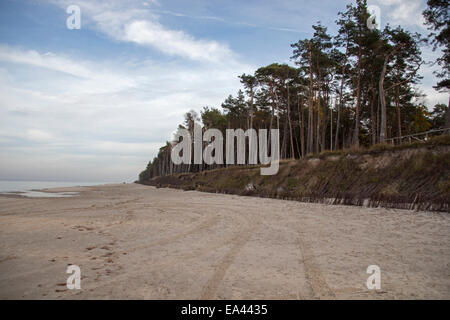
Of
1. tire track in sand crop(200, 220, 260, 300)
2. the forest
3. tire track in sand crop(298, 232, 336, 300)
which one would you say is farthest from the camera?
the forest

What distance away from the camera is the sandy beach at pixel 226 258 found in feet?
11.9

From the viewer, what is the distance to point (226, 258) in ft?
16.8

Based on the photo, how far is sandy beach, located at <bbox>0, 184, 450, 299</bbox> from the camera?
3.62m

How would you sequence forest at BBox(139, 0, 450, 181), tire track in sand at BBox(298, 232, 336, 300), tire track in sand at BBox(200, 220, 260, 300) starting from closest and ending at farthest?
tire track in sand at BBox(298, 232, 336, 300)
tire track in sand at BBox(200, 220, 260, 300)
forest at BBox(139, 0, 450, 181)

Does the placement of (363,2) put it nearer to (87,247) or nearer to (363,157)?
(363,157)

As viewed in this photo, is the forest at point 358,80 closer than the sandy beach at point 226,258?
No

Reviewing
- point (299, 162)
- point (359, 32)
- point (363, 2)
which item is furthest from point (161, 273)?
point (363, 2)

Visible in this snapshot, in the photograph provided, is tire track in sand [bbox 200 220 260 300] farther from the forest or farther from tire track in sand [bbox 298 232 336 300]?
the forest

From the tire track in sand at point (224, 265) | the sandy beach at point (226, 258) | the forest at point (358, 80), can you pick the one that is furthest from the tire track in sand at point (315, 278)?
the forest at point (358, 80)

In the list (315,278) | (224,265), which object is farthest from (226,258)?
(315,278)

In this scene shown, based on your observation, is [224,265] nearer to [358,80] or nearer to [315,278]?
[315,278]

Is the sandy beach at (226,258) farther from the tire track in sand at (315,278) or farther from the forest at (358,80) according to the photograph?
the forest at (358,80)

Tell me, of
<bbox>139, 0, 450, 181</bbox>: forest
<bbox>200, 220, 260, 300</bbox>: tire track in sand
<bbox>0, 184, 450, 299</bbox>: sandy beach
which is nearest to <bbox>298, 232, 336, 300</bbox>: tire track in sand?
<bbox>0, 184, 450, 299</bbox>: sandy beach
